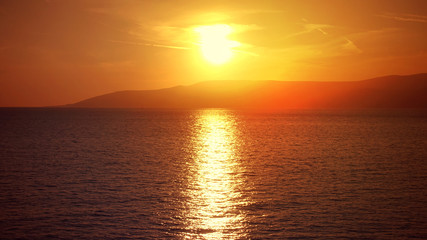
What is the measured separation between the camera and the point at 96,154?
203ft

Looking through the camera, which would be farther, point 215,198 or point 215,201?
point 215,198

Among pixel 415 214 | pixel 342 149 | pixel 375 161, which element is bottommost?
pixel 415 214

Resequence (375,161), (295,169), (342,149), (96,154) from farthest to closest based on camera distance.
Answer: (342,149), (96,154), (375,161), (295,169)

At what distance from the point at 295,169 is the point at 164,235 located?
26.8 m

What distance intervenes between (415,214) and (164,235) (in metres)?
18.7

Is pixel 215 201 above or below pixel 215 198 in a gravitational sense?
below

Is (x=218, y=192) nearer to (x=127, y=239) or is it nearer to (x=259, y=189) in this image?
(x=259, y=189)

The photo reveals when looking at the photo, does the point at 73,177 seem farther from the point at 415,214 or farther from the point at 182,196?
the point at 415,214

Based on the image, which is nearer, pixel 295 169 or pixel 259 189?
pixel 259 189

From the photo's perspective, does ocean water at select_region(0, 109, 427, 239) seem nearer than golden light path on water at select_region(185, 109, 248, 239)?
No

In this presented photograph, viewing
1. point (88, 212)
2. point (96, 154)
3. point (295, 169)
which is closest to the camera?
point (88, 212)

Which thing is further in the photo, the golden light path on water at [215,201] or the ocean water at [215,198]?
the ocean water at [215,198]

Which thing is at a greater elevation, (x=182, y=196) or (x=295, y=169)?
(x=295, y=169)

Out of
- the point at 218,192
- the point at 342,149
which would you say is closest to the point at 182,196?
the point at 218,192
